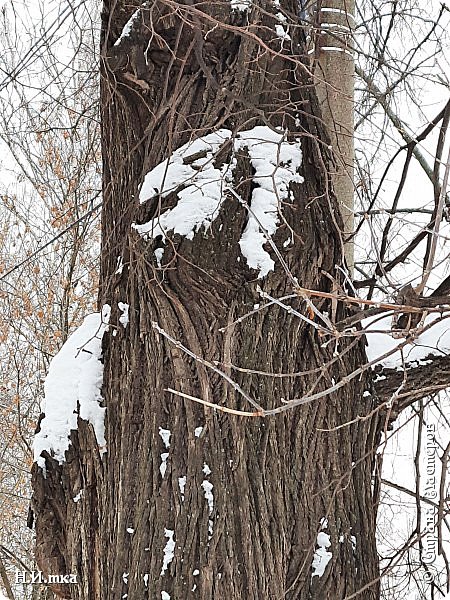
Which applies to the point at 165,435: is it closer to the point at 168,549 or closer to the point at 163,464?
the point at 163,464

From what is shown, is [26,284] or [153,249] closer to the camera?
[153,249]

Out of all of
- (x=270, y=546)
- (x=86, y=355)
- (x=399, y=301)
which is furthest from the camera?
(x=86, y=355)

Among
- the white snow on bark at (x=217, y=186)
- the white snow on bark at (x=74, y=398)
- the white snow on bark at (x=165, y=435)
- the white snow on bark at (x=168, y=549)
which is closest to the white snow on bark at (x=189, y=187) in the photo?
the white snow on bark at (x=217, y=186)

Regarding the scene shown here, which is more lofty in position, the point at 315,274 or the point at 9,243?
the point at 9,243

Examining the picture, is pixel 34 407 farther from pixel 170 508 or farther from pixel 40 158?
pixel 170 508

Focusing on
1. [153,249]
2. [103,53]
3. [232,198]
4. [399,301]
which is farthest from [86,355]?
[399,301]

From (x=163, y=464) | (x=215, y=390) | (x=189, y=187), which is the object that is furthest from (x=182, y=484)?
(x=189, y=187)

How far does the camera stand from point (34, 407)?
6.25 meters

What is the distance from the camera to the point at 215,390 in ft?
5.82

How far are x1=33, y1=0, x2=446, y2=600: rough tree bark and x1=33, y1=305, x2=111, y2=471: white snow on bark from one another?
0.03 meters

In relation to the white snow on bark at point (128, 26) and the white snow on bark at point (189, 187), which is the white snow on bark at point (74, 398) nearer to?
the white snow on bark at point (189, 187)

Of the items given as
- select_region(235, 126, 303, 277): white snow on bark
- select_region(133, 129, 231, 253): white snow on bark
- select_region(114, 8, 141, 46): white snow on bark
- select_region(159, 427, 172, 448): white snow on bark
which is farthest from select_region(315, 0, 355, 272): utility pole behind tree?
select_region(159, 427, 172, 448): white snow on bark

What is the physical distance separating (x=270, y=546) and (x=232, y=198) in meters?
0.83

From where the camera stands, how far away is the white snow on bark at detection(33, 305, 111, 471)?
1972mm
